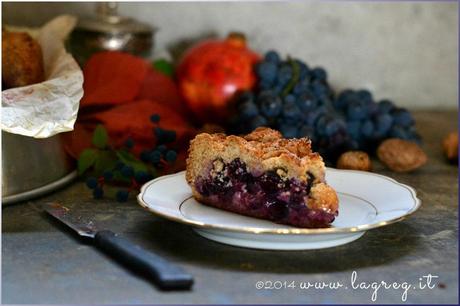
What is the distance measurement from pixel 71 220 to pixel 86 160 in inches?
8.6

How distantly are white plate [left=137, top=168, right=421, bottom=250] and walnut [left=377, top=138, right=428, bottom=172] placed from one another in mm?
251

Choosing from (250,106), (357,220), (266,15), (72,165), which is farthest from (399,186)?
(266,15)

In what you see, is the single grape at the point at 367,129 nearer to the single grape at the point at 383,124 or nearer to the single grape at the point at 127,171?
the single grape at the point at 383,124

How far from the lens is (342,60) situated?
6.12 feet

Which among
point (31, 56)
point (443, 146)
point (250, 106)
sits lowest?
point (443, 146)

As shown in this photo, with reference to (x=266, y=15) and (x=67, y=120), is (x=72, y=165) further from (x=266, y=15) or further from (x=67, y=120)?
(x=266, y=15)

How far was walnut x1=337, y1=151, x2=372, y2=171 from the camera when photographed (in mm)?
1255

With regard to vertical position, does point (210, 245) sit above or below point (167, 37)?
below

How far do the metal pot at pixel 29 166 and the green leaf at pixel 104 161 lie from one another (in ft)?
0.18

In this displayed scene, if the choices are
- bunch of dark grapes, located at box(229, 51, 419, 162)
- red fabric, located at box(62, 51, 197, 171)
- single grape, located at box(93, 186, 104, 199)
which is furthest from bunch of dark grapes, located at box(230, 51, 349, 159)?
single grape, located at box(93, 186, 104, 199)

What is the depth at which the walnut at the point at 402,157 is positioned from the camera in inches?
51.5

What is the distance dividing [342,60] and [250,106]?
0.58m

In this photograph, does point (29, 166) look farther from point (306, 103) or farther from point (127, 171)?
point (306, 103)

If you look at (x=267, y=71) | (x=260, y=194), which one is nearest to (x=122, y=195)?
(x=260, y=194)
